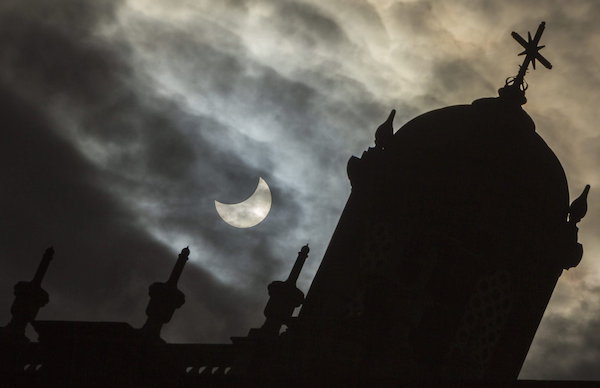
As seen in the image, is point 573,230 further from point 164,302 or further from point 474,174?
point 164,302

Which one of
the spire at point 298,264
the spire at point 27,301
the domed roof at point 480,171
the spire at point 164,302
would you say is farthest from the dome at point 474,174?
the spire at point 27,301

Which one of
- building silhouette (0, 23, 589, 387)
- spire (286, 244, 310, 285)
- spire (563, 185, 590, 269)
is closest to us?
building silhouette (0, 23, 589, 387)

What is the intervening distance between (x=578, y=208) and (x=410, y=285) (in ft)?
18.9

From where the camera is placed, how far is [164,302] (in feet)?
96.0

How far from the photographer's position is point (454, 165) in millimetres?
33406

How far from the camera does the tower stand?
30.8m

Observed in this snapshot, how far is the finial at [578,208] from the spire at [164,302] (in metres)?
11.6

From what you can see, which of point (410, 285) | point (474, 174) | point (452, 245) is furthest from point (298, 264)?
point (474, 174)

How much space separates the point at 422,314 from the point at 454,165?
17.1 feet

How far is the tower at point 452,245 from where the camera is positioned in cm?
3084

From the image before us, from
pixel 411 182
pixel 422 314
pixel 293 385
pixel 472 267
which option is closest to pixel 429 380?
Answer: pixel 293 385

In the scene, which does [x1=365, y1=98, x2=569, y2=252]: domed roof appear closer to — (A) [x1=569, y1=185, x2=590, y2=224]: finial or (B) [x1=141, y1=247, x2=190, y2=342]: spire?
(A) [x1=569, y1=185, x2=590, y2=224]: finial

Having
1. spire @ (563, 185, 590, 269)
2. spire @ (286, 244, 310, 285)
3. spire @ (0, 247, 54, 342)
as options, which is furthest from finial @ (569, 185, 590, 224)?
spire @ (0, 247, 54, 342)

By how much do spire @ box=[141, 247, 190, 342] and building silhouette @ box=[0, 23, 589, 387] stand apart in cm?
4
